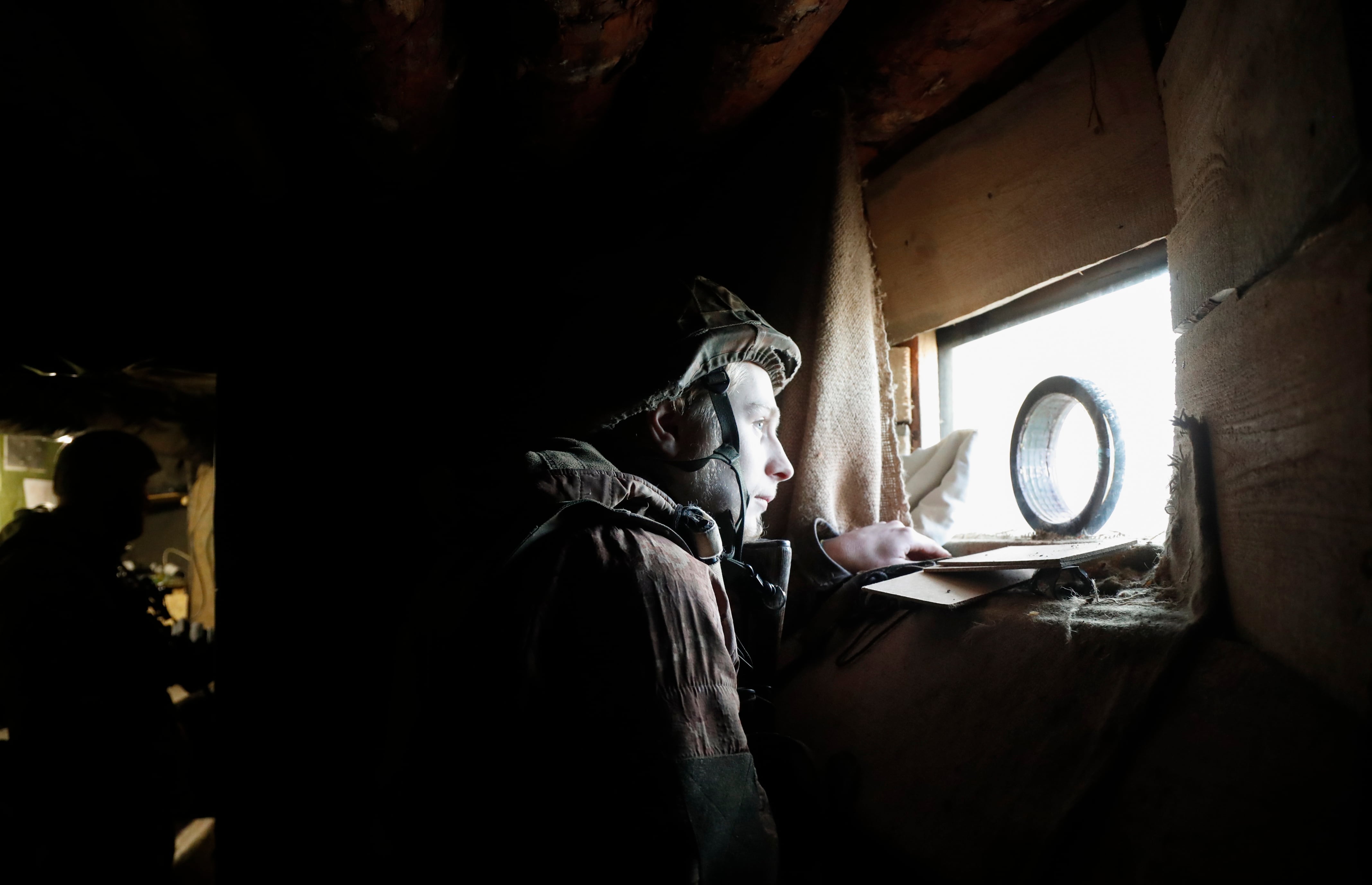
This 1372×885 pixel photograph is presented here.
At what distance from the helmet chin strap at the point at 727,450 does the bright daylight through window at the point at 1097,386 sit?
86 cm

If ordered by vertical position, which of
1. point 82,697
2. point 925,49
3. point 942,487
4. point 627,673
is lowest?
point 82,697

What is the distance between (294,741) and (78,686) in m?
0.99

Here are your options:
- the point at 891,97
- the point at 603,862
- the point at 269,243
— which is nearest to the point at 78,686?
the point at 269,243

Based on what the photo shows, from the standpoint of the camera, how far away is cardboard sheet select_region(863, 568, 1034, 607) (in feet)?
4.39

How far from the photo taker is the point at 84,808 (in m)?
2.14

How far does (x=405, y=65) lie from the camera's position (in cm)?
122

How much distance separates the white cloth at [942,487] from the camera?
2047mm

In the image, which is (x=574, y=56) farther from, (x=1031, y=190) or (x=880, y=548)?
(x=880, y=548)

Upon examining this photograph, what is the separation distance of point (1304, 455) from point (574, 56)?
142cm

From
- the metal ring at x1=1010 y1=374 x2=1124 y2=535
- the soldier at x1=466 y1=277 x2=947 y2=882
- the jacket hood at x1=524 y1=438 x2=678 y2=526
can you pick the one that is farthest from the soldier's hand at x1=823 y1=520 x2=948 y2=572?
the jacket hood at x1=524 y1=438 x2=678 y2=526

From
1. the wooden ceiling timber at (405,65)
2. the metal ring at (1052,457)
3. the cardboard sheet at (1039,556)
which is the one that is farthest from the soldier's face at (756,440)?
the wooden ceiling timber at (405,65)

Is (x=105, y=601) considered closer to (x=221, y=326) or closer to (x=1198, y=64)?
(x=221, y=326)

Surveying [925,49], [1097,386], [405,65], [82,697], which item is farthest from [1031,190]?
[82,697]

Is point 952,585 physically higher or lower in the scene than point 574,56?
lower
